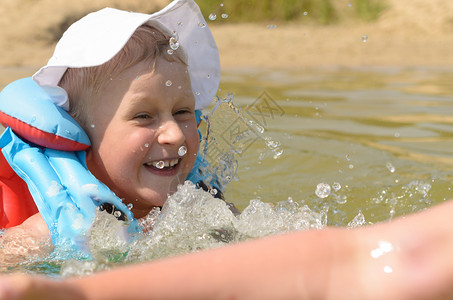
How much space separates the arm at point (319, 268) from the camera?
1.05 meters

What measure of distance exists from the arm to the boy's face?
5.40 ft

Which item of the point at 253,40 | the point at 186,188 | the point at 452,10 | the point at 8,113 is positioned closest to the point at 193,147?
the point at 186,188

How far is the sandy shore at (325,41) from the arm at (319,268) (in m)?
8.14

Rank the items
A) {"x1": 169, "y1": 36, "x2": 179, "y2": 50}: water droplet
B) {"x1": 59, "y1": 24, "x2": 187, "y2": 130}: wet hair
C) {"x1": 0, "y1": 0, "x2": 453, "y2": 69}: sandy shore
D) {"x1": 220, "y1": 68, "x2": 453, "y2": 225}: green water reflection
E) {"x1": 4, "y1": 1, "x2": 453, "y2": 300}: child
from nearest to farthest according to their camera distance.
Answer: {"x1": 4, "y1": 1, "x2": 453, "y2": 300}: child < {"x1": 59, "y1": 24, "x2": 187, "y2": 130}: wet hair < {"x1": 169, "y1": 36, "x2": 179, "y2": 50}: water droplet < {"x1": 220, "y1": 68, "x2": 453, "y2": 225}: green water reflection < {"x1": 0, "y1": 0, "x2": 453, "y2": 69}: sandy shore

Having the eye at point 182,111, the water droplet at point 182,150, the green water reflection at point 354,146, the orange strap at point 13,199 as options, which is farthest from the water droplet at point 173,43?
the green water reflection at point 354,146

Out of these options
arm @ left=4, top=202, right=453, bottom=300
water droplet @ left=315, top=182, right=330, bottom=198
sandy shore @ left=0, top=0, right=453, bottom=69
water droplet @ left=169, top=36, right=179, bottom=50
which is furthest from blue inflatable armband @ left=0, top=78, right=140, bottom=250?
sandy shore @ left=0, top=0, right=453, bottom=69

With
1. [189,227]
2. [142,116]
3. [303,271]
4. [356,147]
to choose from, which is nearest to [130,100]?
[142,116]

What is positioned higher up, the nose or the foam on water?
the nose

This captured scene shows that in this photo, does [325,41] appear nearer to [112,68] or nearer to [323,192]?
[323,192]

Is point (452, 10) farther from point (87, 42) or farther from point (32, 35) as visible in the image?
point (87, 42)

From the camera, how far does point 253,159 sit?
4551 mm

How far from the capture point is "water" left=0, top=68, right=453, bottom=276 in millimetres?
2676

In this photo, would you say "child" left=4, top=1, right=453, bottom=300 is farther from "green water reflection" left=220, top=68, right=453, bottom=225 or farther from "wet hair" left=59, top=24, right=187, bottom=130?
"green water reflection" left=220, top=68, right=453, bottom=225

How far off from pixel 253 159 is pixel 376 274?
11.3 ft
